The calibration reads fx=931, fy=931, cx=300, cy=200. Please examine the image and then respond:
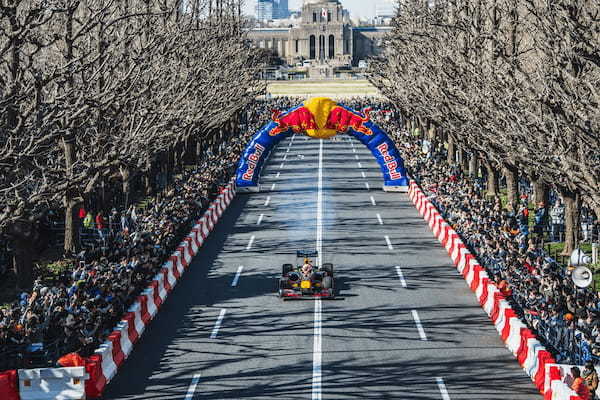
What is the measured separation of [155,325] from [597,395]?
38.4 feet

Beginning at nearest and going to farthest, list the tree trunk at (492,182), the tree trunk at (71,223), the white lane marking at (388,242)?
the tree trunk at (71,223)
the white lane marking at (388,242)
the tree trunk at (492,182)

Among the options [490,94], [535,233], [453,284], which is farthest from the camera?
[535,233]

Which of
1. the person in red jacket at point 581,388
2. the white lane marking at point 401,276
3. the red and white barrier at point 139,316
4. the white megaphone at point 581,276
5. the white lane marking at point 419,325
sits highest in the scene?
the white megaphone at point 581,276

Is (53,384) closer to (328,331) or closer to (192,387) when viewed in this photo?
(192,387)

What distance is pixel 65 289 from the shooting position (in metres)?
23.6

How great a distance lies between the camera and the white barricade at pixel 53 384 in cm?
1822

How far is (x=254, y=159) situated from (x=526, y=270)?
25.3 meters

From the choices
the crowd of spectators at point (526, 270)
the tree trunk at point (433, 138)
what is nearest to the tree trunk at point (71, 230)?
the crowd of spectators at point (526, 270)

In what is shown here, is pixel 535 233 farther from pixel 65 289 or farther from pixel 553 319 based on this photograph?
pixel 65 289

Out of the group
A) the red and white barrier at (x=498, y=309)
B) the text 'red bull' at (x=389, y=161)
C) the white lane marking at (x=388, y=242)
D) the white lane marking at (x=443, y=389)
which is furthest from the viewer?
the text 'red bull' at (x=389, y=161)

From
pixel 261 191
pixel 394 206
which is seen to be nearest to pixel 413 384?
pixel 394 206

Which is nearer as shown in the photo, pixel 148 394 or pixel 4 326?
pixel 148 394

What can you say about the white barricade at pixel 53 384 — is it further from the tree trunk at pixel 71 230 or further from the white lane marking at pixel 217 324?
the tree trunk at pixel 71 230

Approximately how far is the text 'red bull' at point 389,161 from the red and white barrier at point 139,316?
1353cm
